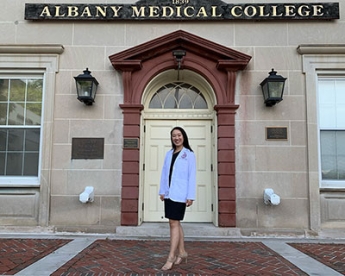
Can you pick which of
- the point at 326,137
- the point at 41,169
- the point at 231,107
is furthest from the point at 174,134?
the point at 326,137

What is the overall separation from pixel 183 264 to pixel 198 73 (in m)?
4.04

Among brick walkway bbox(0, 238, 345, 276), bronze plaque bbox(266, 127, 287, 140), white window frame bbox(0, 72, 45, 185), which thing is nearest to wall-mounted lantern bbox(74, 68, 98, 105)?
white window frame bbox(0, 72, 45, 185)

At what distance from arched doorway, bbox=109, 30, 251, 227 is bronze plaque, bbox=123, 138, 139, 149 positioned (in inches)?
2.5

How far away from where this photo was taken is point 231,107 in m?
6.79

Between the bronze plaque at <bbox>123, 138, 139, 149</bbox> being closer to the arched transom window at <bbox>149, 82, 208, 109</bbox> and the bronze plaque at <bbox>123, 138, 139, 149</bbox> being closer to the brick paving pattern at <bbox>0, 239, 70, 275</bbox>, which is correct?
the arched transom window at <bbox>149, 82, 208, 109</bbox>

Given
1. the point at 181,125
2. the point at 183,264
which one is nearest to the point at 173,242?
the point at 183,264

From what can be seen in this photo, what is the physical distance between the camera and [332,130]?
6965mm

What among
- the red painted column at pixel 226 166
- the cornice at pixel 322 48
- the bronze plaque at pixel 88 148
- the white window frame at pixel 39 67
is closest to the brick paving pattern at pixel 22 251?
the white window frame at pixel 39 67

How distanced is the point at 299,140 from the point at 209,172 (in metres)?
2.00

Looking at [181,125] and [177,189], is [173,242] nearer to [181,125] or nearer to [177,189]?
[177,189]

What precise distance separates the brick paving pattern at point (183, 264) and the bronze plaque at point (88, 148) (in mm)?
1788

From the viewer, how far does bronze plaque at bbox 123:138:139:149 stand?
6777 mm

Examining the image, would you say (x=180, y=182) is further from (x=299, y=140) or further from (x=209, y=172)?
(x=299, y=140)

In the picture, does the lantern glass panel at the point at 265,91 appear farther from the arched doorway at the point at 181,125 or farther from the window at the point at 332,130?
the window at the point at 332,130
